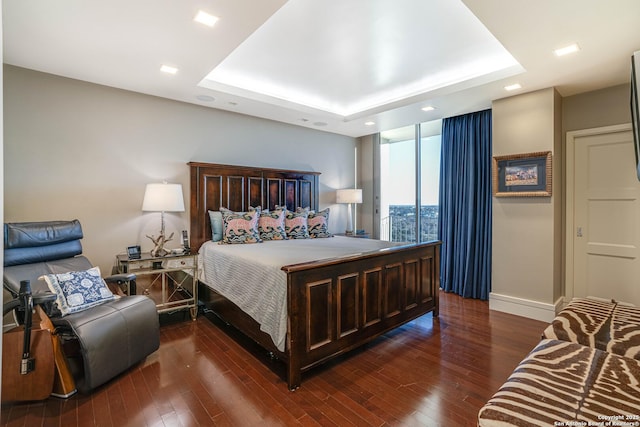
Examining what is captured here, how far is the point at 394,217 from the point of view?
5.70 m

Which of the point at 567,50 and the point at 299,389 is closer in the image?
the point at 299,389

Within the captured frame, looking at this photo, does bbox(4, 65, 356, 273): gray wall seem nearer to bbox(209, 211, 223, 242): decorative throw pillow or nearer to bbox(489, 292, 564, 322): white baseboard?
bbox(209, 211, 223, 242): decorative throw pillow

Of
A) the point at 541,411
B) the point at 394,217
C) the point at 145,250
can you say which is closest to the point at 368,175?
the point at 394,217

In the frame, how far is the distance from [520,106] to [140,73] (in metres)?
4.13

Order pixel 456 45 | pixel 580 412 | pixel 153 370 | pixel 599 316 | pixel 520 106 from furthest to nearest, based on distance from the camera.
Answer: pixel 520 106, pixel 456 45, pixel 153 370, pixel 599 316, pixel 580 412

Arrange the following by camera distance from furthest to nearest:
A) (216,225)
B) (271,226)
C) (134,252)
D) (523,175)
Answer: (271,226) → (216,225) → (523,175) → (134,252)

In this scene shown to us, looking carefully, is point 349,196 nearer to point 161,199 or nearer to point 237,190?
point 237,190

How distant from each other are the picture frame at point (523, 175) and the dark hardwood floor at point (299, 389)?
61.7 inches

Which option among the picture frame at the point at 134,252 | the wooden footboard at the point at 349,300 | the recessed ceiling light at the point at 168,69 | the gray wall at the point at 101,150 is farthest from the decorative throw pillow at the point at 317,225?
the recessed ceiling light at the point at 168,69

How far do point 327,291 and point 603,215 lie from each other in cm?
337

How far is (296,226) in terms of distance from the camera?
434 centimetres

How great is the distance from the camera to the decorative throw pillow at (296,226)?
430cm

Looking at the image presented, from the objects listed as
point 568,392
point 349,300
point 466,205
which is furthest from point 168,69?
point 466,205

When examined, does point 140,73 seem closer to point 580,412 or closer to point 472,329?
point 580,412
